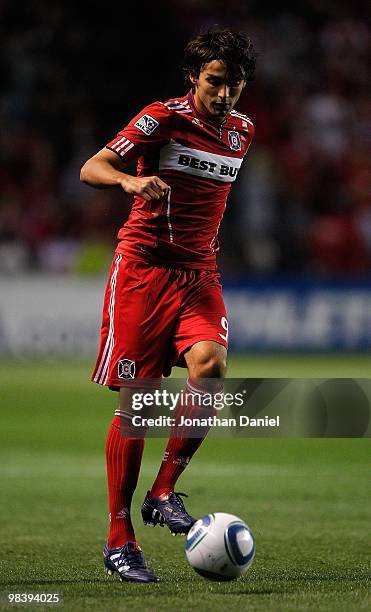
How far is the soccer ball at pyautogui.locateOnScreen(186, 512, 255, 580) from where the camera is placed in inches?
186

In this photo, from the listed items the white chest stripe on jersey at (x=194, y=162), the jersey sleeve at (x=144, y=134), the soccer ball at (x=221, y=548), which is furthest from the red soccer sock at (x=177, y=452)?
the jersey sleeve at (x=144, y=134)

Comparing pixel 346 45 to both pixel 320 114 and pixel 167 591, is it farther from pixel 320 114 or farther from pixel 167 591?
pixel 167 591

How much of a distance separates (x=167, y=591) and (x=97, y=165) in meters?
1.70

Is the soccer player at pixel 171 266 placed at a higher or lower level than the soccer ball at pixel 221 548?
higher

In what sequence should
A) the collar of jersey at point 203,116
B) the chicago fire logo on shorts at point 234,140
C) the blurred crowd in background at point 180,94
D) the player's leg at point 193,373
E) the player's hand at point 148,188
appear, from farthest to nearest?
the blurred crowd in background at point 180,94 < the chicago fire logo on shorts at point 234,140 < the collar of jersey at point 203,116 < the player's leg at point 193,373 < the player's hand at point 148,188

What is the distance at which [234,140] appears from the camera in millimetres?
5445

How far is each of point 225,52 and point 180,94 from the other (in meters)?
10.9

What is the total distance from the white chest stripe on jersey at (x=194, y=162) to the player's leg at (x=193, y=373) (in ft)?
1.49

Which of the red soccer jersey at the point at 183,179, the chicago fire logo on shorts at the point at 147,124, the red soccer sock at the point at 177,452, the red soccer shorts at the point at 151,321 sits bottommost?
the red soccer sock at the point at 177,452

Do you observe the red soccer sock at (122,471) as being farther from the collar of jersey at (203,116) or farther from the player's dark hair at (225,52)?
the player's dark hair at (225,52)

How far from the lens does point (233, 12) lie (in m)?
17.8

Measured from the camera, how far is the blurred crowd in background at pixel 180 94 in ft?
50.8

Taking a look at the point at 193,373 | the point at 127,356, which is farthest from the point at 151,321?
the point at 193,373

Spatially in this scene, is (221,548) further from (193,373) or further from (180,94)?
(180,94)
